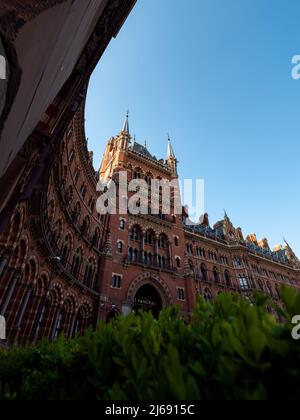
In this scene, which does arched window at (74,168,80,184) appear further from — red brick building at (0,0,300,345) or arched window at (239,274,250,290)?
arched window at (239,274,250,290)

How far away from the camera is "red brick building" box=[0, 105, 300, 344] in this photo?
1100 centimetres

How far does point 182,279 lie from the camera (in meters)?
25.3

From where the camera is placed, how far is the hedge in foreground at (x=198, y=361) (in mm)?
974

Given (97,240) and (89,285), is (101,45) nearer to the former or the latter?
(97,240)

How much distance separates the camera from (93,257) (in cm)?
1997

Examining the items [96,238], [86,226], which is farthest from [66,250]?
[96,238]

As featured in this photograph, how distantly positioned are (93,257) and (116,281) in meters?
3.30

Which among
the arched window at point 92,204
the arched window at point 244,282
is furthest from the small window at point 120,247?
the arched window at point 244,282

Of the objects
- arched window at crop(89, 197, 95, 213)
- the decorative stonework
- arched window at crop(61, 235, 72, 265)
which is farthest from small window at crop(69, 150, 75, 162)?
the decorative stonework

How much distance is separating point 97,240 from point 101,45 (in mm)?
15574

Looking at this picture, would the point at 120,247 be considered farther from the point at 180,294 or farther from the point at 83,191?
the point at 180,294

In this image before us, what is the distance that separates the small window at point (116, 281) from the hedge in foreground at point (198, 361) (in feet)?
63.3

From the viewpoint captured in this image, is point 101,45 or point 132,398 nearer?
point 132,398
